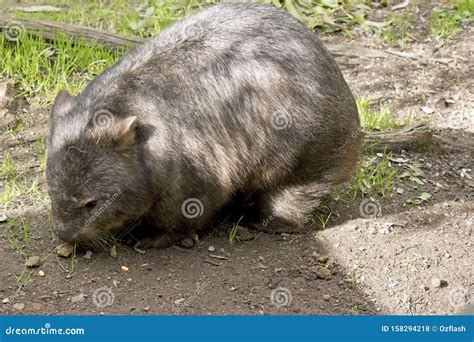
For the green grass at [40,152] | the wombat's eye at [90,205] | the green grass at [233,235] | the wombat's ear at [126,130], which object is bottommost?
the green grass at [233,235]

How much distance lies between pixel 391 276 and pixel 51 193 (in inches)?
75.2

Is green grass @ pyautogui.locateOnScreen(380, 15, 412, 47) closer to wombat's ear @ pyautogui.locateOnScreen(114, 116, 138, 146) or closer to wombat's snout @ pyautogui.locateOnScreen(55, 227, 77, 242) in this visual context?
wombat's ear @ pyautogui.locateOnScreen(114, 116, 138, 146)

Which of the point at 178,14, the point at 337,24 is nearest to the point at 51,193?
the point at 178,14

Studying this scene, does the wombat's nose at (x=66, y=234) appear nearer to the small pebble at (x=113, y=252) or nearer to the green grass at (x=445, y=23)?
the small pebble at (x=113, y=252)

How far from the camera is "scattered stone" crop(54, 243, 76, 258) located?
4.64 metres

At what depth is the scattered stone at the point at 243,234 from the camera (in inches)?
194

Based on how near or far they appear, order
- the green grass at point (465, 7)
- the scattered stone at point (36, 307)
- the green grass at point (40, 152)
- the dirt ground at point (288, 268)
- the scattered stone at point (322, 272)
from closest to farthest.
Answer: the scattered stone at point (36, 307)
the dirt ground at point (288, 268)
the scattered stone at point (322, 272)
the green grass at point (40, 152)
the green grass at point (465, 7)

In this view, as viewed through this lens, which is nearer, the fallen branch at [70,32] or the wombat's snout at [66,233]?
the wombat's snout at [66,233]

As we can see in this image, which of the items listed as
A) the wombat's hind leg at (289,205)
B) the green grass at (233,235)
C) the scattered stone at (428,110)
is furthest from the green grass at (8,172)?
the scattered stone at (428,110)

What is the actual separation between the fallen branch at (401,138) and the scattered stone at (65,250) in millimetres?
2167

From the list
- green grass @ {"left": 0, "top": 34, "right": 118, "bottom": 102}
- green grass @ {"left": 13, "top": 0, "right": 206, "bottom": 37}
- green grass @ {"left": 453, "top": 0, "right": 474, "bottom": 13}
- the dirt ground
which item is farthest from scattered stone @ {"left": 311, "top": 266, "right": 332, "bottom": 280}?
green grass @ {"left": 453, "top": 0, "right": 474, "bottom": 13}

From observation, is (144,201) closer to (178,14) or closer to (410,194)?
(410,194)

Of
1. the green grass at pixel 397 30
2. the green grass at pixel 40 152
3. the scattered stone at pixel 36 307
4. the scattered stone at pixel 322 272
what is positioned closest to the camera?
the scattered stone at pixel 36 307

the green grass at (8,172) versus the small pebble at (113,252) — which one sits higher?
the green grass at (8,172)
